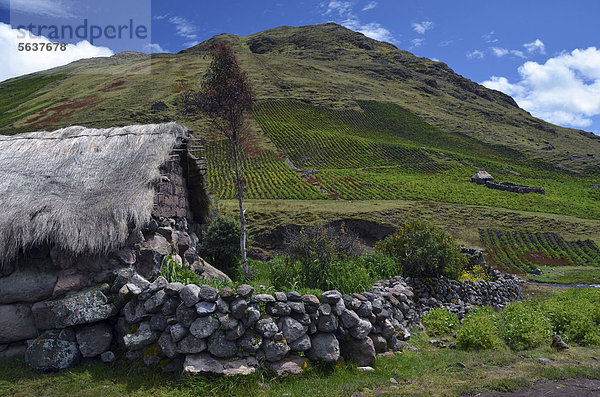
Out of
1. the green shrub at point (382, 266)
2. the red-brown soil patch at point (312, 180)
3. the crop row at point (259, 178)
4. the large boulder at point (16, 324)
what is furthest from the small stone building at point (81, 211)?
the red-brown soil patch at point (312, 180)

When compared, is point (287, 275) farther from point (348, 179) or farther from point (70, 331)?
point (348, 179)

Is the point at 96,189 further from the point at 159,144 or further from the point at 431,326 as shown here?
the point at 431,326

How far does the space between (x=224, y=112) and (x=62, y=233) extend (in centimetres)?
962

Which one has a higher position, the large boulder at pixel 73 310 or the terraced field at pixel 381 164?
the terraced field at pixel 381 164

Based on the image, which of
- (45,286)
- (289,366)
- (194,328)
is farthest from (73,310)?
(289,366)

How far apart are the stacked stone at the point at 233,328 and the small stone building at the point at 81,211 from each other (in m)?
1.07

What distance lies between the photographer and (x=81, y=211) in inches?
302

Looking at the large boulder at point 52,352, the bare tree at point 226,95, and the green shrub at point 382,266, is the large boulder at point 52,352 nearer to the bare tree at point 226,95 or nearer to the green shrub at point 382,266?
the green shrub at point 382,266

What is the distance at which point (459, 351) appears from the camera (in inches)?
316

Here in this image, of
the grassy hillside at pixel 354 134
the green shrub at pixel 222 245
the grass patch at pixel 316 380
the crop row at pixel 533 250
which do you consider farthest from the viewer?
the grassy hillside at pixel 354 134

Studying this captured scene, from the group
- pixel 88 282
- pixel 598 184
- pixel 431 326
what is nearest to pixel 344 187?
pixel 431 326

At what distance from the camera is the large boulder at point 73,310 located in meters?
6.57

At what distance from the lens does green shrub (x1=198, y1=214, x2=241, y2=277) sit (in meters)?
18.4

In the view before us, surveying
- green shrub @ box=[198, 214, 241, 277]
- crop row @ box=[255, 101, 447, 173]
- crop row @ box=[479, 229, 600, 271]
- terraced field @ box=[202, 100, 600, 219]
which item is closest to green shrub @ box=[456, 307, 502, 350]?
green shrub @ box=[198, 214, 241, 277]
